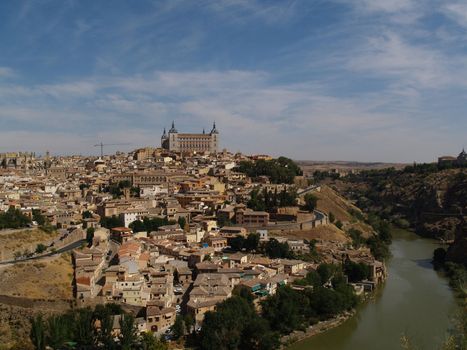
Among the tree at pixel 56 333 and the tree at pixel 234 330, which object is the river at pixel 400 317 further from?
the tree at pixel 56 333

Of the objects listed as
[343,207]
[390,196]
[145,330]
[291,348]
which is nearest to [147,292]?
[145,330]

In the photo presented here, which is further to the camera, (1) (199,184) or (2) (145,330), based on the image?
(1) (199,184)

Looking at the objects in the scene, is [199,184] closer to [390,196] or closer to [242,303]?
[242,303]

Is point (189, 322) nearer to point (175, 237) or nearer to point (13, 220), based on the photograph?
point (175, 237)

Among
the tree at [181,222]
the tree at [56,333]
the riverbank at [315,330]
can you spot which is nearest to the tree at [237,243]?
the tree at [181,222]

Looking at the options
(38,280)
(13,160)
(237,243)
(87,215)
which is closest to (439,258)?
(237,243)

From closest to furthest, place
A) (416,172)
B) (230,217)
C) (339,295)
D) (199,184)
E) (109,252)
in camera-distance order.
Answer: (339,295) → (109,252) → (230,217) → (199,184) → (416,172)

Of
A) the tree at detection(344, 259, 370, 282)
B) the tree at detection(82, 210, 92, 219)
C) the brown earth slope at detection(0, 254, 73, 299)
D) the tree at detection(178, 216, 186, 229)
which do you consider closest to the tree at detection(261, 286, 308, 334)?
the tree at detection(344, 259, 370, 282)
